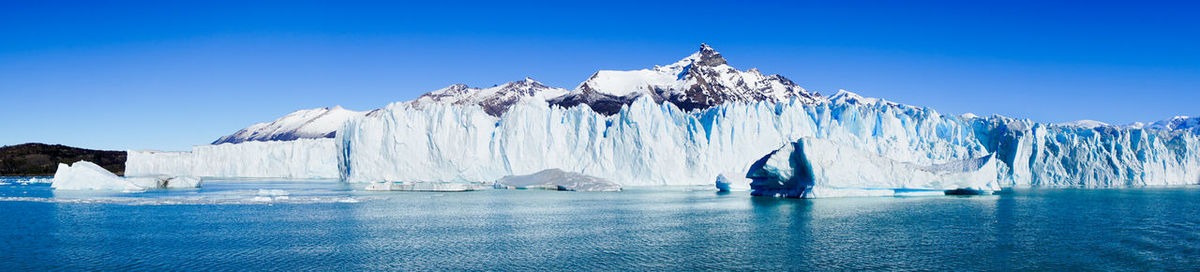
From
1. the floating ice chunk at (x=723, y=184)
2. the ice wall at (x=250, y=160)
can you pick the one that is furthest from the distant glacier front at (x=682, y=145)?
the ice wall at (x=250, y=160)

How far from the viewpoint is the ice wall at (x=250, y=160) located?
199 ft

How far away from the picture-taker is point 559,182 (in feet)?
→ 120

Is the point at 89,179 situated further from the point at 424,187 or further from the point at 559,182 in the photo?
the point at 559,182

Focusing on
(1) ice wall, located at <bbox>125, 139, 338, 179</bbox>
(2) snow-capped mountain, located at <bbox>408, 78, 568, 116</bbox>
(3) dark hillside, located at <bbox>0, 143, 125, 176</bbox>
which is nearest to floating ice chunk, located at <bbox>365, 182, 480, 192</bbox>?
(1) ice wall, located at <bbox>125, 139, 338, 179</bbox>

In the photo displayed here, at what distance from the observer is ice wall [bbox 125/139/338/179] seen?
199 ft

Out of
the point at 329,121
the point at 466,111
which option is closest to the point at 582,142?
the point at 466,111

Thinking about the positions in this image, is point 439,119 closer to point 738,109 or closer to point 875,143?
point 738,109

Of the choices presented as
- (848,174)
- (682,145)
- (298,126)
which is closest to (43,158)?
(298,126)

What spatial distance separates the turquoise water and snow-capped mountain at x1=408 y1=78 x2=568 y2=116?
88190 mm

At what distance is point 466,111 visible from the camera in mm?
43188

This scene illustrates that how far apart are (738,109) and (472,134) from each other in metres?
15.5

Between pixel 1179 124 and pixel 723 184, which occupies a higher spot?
pixel 1179 124

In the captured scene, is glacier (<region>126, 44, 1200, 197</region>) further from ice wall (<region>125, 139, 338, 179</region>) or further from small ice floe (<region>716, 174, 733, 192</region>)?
ice wall (<region>125, 139, 338, 179</region>)

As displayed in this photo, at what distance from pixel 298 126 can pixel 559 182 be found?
127 m
